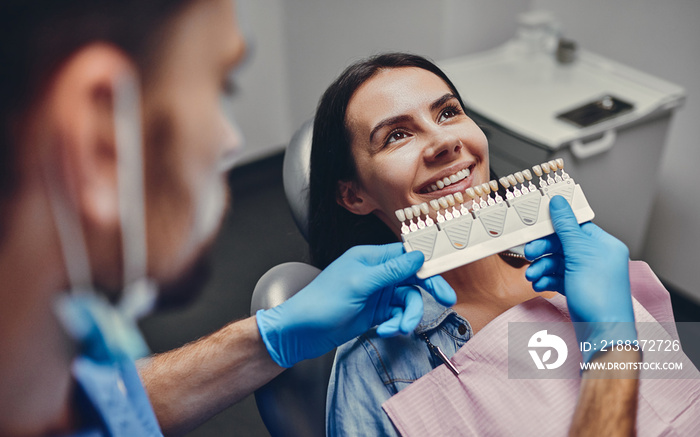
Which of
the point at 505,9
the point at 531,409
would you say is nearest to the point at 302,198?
the point at 531,409

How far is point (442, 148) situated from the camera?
1.05m

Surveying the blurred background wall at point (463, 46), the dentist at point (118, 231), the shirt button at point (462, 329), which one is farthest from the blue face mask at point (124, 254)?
the blurred background wall at point (463, 46)

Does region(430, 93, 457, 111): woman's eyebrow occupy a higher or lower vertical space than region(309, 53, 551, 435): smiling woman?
higher

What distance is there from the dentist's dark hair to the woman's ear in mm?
594

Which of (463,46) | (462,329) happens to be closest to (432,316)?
(462,329)

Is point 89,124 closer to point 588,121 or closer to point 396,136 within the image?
point 396,136

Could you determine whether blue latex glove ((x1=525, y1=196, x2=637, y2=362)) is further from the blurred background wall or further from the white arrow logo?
the blurred background wall

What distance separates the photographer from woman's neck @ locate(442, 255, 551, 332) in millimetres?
1095

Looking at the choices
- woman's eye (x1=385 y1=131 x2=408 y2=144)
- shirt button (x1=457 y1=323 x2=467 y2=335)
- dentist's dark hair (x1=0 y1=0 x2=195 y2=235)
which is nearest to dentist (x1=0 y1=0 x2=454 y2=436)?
dentist's dark hair (x1=0 y1=0 x2=195 y2=235)

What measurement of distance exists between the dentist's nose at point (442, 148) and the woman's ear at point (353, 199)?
177mm

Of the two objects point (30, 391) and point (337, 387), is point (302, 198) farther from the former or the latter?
point (30, 391)

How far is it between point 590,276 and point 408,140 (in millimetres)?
426

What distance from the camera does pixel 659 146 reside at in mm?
1845

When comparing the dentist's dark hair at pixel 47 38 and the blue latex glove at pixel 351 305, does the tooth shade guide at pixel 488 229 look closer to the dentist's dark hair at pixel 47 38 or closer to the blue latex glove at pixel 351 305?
the blue latex glove at pixel 351 305
